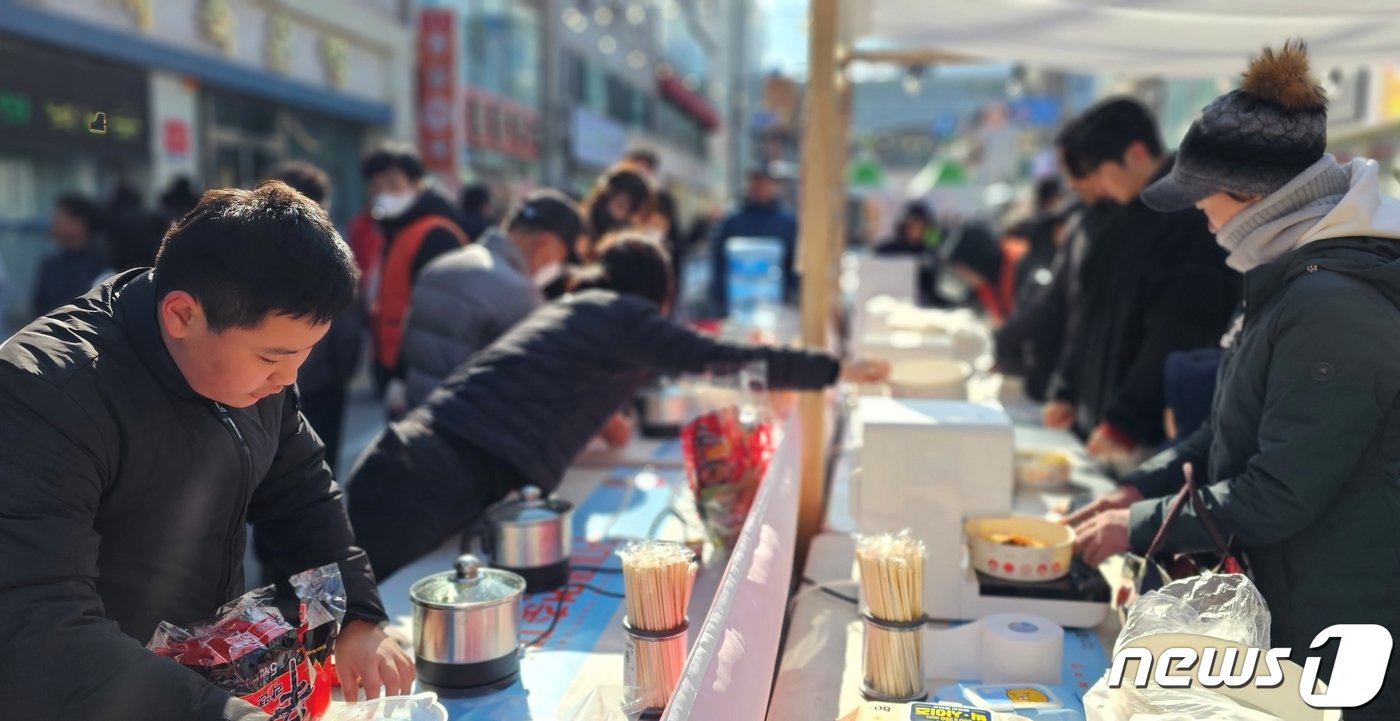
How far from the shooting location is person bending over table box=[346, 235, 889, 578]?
233 cm

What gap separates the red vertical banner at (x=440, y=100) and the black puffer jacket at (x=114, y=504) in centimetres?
1291

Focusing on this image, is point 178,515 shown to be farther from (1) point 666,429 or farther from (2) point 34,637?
(1) point 666,429

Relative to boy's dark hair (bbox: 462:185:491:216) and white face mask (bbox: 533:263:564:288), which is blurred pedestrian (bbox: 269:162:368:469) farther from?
boy's dark hair (bbox: 462:185:491:216)

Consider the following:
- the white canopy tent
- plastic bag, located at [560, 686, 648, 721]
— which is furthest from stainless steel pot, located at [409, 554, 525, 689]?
the white canopy tent

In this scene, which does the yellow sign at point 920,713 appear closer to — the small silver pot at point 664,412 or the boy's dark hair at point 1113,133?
the boy's dark hair at point 1113,133

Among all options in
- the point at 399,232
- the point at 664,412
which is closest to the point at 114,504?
the point at 664,412

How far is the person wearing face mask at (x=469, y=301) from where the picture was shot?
3.09 m

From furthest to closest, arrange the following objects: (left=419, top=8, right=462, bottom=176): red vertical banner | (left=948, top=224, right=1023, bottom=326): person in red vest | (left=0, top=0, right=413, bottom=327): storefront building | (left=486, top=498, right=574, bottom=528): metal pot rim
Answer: (left=419, top=8, right=462, bottom=176): red vertical banner < (left=0, top=0, right=413, bottom=327): storefront building < (left=948, top=224, right=1023, bottom=326): person in red vest < (left=486, top=498, right=574, bottom=528): metal pot rim

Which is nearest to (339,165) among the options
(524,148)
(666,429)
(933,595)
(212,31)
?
(212,31)

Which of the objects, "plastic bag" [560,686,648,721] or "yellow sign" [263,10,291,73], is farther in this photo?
"yellow sign" [263,10,291,73]

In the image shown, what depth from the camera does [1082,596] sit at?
1843mm

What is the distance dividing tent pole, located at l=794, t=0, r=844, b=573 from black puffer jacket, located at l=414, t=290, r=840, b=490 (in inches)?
7.7

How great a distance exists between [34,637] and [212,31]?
9523 mm

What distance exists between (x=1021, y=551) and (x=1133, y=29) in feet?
7.90
